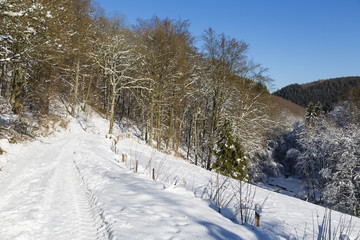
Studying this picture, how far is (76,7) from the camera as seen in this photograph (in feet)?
57.0

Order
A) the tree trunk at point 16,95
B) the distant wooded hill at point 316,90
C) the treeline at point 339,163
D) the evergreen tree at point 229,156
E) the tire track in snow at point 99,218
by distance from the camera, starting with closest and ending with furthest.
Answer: the tire track in snow at point 99,218, the tree trunk at point 16,95, the evergreen tree at point 229,156, the treeline at point 339,163, the distant wooded hill at point 316,90

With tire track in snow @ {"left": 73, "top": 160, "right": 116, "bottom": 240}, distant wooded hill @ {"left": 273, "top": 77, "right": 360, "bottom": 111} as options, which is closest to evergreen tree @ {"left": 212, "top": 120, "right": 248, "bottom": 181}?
tire track in snow @ {"left": 73, "top": 160, "right": 116, "bottom": 240}

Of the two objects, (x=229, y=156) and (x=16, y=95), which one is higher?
(x=16, y=95)

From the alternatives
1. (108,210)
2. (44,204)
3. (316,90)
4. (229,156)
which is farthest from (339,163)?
(316,90)

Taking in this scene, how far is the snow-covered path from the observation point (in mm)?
3484

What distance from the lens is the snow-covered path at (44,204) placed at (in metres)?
3.48

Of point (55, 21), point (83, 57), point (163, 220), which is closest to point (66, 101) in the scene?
→ point (83, 57)

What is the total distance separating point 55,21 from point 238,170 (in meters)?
14.8

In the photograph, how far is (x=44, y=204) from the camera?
4.50m

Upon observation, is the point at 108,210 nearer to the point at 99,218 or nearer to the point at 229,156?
the point at 99,218

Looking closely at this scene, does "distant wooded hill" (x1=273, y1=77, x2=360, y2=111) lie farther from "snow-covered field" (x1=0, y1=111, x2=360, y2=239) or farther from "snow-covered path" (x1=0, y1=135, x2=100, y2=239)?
"snow-covered path" (x1=0, y1=135, x2=100, y2=239)

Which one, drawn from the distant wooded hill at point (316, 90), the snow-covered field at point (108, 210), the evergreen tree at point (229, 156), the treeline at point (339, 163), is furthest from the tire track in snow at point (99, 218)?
the distant wooded hill at point (316, 90)

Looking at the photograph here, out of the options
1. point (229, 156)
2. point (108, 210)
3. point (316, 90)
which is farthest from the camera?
point (316, 90)

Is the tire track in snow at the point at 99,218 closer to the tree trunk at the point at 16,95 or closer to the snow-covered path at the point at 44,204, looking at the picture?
the snow-covered path at the point at 44,204
